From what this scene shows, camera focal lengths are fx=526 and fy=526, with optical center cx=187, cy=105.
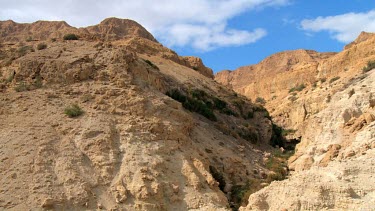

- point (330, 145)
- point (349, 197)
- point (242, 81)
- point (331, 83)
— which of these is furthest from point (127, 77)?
point (242, 81)

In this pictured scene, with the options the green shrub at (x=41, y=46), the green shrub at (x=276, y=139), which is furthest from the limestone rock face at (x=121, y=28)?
the green shrub at (x=41, y=46)

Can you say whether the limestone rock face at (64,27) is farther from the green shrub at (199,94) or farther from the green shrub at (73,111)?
the green shrub at (73,111)

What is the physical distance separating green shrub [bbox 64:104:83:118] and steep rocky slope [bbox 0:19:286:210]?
0.16m

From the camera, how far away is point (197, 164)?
1928 centimetres

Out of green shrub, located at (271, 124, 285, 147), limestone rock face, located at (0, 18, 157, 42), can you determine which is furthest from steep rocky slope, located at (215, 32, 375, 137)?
limestone rock face, located at (0, 18, 157, 42)

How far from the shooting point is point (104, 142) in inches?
738

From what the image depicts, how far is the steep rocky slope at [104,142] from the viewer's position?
55.2 ft

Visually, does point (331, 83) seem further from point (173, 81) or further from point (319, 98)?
point (173, 81)

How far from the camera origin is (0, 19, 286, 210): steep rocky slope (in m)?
16.8

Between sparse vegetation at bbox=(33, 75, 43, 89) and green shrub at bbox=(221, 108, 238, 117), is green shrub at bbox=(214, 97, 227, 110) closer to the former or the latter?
green shrub at bbox=(221, 108, 238, 117)

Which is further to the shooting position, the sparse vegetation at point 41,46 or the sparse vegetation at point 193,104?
the sparse vegetation at point 193,104

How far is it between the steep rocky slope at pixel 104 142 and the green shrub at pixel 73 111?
16 centimetres

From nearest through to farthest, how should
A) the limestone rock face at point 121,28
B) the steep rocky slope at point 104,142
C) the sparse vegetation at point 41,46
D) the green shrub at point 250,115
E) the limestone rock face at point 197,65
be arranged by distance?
the steep rocky slope at point 104,142 → the sparse vegetation at point 41,46 → the green shrub at point 250,115 → the limestone rock face at point 197,65 → the limestone rock face at point 121,28

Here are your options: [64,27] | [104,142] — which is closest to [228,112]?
[104,142]
